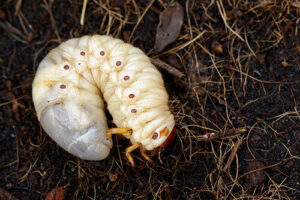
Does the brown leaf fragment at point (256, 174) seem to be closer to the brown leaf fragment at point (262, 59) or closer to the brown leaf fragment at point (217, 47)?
the brown leaf fragment at point (262, 59)

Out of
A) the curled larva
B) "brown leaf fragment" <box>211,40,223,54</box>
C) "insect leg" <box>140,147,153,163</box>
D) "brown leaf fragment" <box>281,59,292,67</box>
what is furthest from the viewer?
"brown leaf fragment" <box>211,40,223,54</box>

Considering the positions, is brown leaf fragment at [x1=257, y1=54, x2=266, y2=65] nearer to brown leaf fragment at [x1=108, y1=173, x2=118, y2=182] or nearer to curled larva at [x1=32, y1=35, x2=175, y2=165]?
curled larva at [x1=32, y1=35, x2=175, y2=165]

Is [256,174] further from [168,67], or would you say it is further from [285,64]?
[168,67]

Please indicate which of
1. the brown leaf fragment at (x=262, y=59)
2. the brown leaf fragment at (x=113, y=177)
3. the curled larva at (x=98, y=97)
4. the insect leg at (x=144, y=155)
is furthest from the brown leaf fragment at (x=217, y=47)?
the brown leaf fragment at (x=113, y=177)

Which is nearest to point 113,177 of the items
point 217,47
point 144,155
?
point 144,155

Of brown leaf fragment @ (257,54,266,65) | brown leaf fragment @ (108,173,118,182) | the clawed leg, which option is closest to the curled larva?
the clawed leg

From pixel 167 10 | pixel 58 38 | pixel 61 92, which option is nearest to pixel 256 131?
pixel 167 10

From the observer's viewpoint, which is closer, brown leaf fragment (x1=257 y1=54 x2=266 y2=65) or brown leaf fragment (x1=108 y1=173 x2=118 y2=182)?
brown leaf fragment (x1=108 y1=173 x2=118 y2=182)
